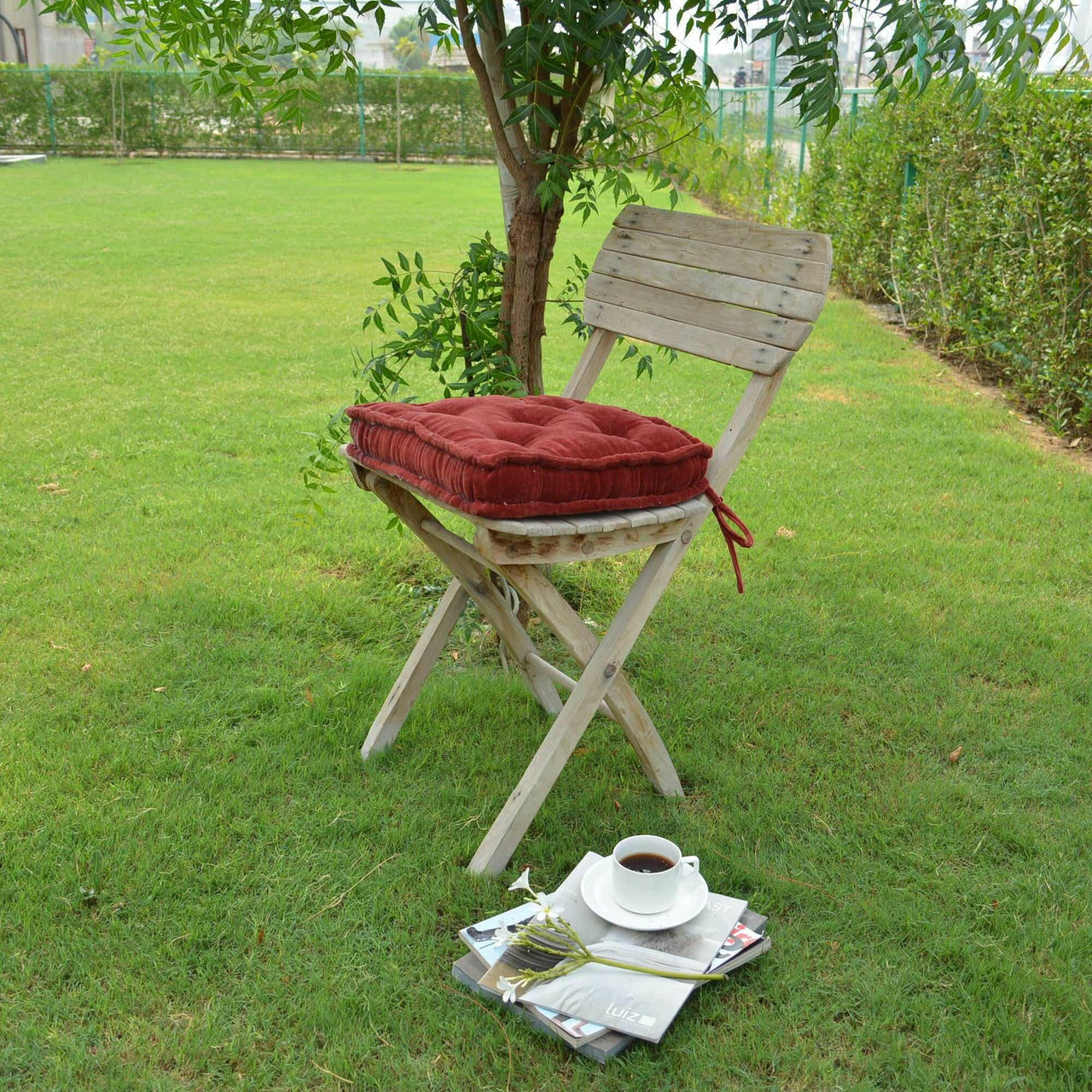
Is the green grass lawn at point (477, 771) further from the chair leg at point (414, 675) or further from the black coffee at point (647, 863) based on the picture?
the black coffee at point (647, 863)

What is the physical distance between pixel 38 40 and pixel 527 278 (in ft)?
141

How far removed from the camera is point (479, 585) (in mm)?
2492

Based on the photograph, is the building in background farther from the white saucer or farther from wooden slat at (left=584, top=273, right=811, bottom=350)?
the white saucer

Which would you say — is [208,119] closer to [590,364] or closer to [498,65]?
[498,65]

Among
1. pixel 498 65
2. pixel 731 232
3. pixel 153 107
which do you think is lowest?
pixel 731 232

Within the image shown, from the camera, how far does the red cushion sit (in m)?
1.88

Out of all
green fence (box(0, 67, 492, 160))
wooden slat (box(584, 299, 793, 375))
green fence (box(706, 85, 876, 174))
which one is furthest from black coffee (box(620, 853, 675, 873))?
green fence (box(0, 67, 492, 160))

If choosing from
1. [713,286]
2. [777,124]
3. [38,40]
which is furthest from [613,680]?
[38,40]

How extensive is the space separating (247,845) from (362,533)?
69.9 inches

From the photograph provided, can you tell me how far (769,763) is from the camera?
2.64 m

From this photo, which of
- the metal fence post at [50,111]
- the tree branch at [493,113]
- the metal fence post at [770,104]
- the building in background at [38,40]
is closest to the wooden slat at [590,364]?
the tree branch at [493,113]

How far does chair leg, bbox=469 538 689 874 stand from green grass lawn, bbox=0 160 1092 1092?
3.5 inches

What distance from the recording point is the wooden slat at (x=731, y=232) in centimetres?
219

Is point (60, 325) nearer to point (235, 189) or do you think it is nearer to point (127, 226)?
point (127, 226)
